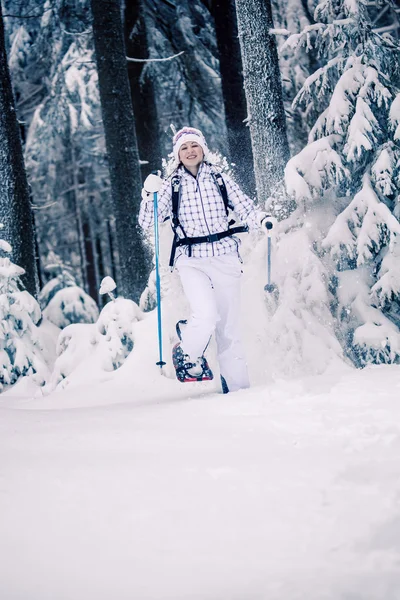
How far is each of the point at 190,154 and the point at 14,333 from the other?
376cm

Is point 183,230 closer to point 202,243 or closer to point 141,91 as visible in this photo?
point 202,243

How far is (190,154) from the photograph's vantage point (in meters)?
5.28

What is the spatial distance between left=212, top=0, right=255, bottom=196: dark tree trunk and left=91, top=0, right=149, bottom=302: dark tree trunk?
1.70 meters

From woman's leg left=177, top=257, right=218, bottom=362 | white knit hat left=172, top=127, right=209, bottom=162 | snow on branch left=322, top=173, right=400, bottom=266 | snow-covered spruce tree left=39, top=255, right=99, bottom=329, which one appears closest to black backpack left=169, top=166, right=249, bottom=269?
woman's leg left=177, top=257, right=218, bottom=362

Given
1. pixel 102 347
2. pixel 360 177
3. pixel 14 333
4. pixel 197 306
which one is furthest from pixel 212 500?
pixel 14 333

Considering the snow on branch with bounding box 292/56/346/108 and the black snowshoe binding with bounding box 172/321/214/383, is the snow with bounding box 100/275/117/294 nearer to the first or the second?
the black snowshoe binding with bounding box 172/321/214/383

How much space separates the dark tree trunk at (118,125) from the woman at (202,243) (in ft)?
13.5

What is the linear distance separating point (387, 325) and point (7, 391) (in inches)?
189

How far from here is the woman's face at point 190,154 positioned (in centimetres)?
528

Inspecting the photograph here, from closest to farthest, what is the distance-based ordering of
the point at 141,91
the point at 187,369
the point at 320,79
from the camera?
1. the point at 187,369
2. the point at 320,79
3. the point at 141,91

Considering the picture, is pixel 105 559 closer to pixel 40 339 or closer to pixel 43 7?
pixel 40 339

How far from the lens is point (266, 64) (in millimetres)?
7367

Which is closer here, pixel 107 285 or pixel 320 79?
pixel 320 79

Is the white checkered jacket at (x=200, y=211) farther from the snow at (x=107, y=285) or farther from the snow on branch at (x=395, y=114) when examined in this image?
the snow at (x=107, y=285)
